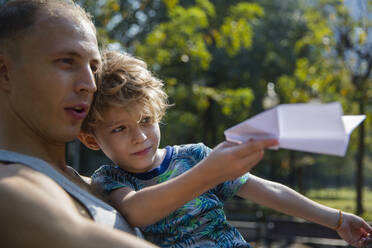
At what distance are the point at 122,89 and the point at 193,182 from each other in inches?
28.7

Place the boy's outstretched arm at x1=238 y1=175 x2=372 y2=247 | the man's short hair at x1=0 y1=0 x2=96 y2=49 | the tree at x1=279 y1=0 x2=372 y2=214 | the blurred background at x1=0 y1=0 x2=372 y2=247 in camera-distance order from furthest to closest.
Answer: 1. the tree at x1=279 y1=0 x2=372 y2=214
2. the blurred background at x1=0 y1=0 x2=372 y2=247
3. the boy's outstretched arm at x1=238 y1=175 x2=372 y2=247
4. the man's short hair at x1=0 y1=0 x2=96 y2=49

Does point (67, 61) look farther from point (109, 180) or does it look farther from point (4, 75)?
point (109, 180)

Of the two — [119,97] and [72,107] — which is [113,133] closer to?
[119,97]

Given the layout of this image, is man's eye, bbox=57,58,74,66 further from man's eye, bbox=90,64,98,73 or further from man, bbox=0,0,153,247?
man's eye, bbox=90,64,98,73

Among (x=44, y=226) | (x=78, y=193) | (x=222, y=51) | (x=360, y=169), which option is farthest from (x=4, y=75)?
(x=222, y=51)

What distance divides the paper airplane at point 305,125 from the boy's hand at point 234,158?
0.04m

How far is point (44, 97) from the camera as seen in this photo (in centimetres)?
154

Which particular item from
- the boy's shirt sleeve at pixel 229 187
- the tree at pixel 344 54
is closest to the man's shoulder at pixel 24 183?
the boy's shirt sleeve at pixel 229 187

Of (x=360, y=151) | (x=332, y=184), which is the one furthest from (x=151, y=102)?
(x=332, y=184)

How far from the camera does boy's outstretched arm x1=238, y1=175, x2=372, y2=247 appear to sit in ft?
6.74

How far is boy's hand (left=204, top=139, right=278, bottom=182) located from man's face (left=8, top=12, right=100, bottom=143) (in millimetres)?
567

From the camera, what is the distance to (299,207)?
6.74 feet

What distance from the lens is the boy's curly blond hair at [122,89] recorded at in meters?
1.92

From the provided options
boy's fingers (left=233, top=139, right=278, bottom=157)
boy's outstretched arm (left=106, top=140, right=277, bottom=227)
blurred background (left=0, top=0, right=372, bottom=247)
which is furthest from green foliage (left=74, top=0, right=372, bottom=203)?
boy's fingers (left=233, top=139, right=278, bottom=157)
